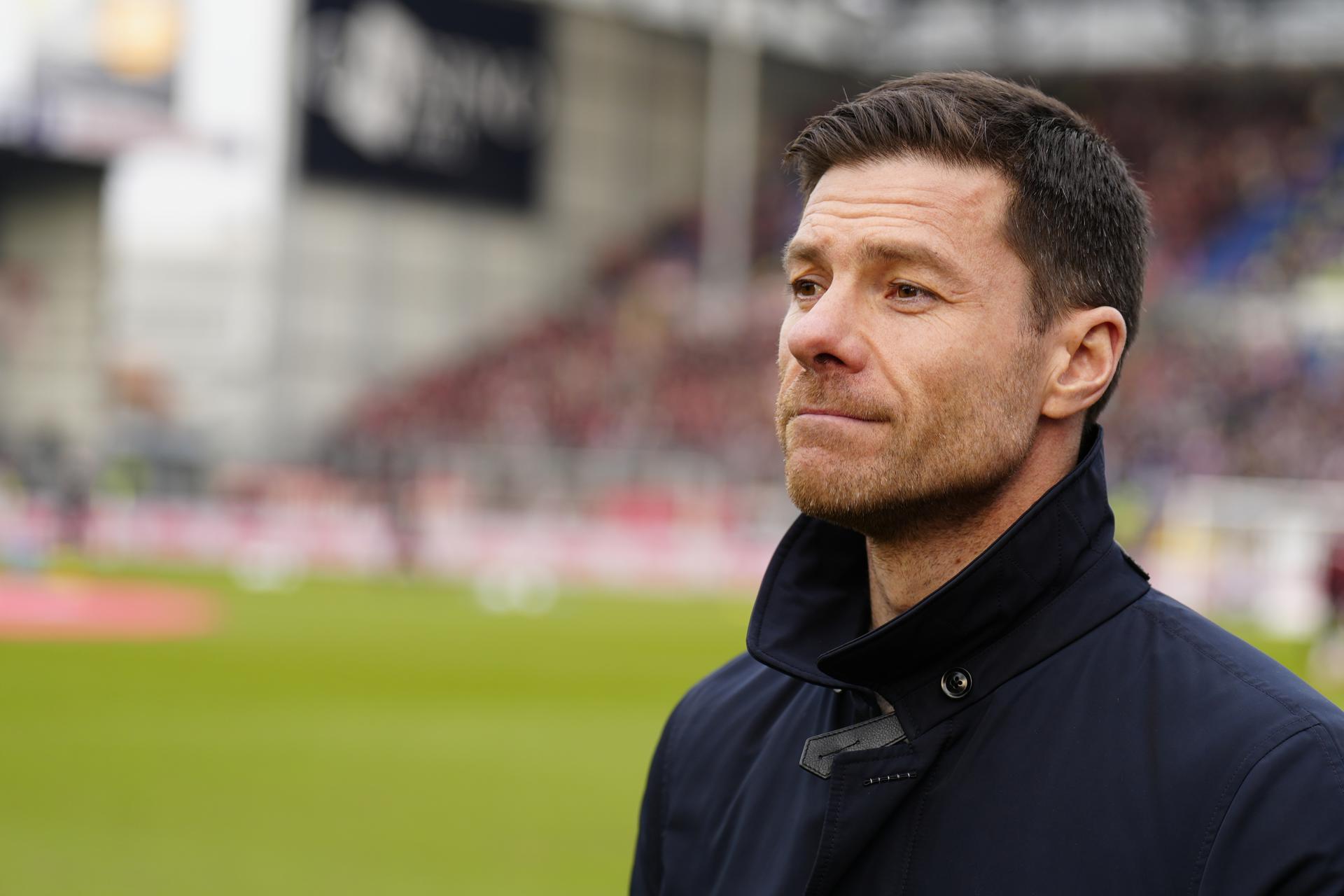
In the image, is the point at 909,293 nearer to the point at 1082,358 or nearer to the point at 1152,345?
the point at 1082,358

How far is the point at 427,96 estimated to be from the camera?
39.4 metres

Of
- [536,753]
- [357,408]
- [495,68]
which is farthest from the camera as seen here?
[495,68]

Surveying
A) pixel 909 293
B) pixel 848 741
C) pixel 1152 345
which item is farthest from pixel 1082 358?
pixel 1152 345

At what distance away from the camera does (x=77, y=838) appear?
25.9ft

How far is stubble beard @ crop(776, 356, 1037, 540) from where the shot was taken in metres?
2.28

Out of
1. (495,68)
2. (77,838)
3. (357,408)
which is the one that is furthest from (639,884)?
(495,68)

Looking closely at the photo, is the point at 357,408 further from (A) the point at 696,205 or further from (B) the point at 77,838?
(B) the point at 77,838

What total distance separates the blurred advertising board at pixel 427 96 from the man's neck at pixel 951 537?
36477 mm

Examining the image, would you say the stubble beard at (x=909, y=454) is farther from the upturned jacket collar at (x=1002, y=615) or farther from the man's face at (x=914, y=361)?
the upturned jacket collar at (x=1002, y=615)

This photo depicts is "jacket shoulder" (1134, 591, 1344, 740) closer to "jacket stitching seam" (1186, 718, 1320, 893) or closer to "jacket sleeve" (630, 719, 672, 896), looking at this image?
"jacket stitching seam" (1186, 718, 1320, 893)

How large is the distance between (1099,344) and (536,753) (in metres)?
8.82

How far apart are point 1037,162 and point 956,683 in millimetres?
697

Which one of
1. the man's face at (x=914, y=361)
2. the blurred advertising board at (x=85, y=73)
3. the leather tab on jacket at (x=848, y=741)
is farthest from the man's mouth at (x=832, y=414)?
the blurred advertising board at (x=85, y=73)

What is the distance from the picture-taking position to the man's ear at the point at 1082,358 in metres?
2.35
